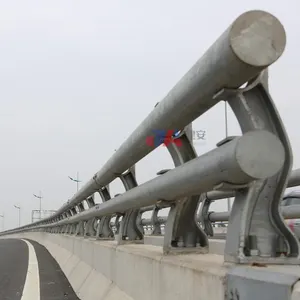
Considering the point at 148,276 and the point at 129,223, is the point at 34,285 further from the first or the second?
the point at 148,276

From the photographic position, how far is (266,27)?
2.72 m

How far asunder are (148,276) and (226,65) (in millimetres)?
2257

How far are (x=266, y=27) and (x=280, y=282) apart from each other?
4.18 ft

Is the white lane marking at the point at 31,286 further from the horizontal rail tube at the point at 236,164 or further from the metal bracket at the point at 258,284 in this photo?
the metal bracket at the point at 258,284

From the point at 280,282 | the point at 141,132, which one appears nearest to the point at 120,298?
the point at 141,132

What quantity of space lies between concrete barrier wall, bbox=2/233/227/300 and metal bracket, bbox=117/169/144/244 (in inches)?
12.0

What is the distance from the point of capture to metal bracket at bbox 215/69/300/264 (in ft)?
10.0

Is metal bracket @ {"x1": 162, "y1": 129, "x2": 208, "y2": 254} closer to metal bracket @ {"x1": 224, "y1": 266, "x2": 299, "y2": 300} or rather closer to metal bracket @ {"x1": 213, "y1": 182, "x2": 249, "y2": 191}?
metal bracket @ {"x1": 213, "y1": 182, "x2": 249, "y2": 191}

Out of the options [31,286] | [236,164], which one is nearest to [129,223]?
[31,286]

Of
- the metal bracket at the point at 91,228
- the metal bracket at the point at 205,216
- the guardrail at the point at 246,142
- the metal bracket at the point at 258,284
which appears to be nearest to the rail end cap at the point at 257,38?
the guardrail at the point at 246,142

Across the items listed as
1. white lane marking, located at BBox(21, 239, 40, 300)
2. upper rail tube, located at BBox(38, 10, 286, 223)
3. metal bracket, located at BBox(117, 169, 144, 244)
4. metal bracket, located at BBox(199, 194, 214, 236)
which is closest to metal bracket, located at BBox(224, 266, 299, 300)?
upper rail tube, located at BBox(38, 10, 286, 223)

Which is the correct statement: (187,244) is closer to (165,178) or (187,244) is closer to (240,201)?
(165,178)

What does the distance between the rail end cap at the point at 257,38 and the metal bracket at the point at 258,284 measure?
3.48 ft

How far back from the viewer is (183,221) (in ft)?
14.9
